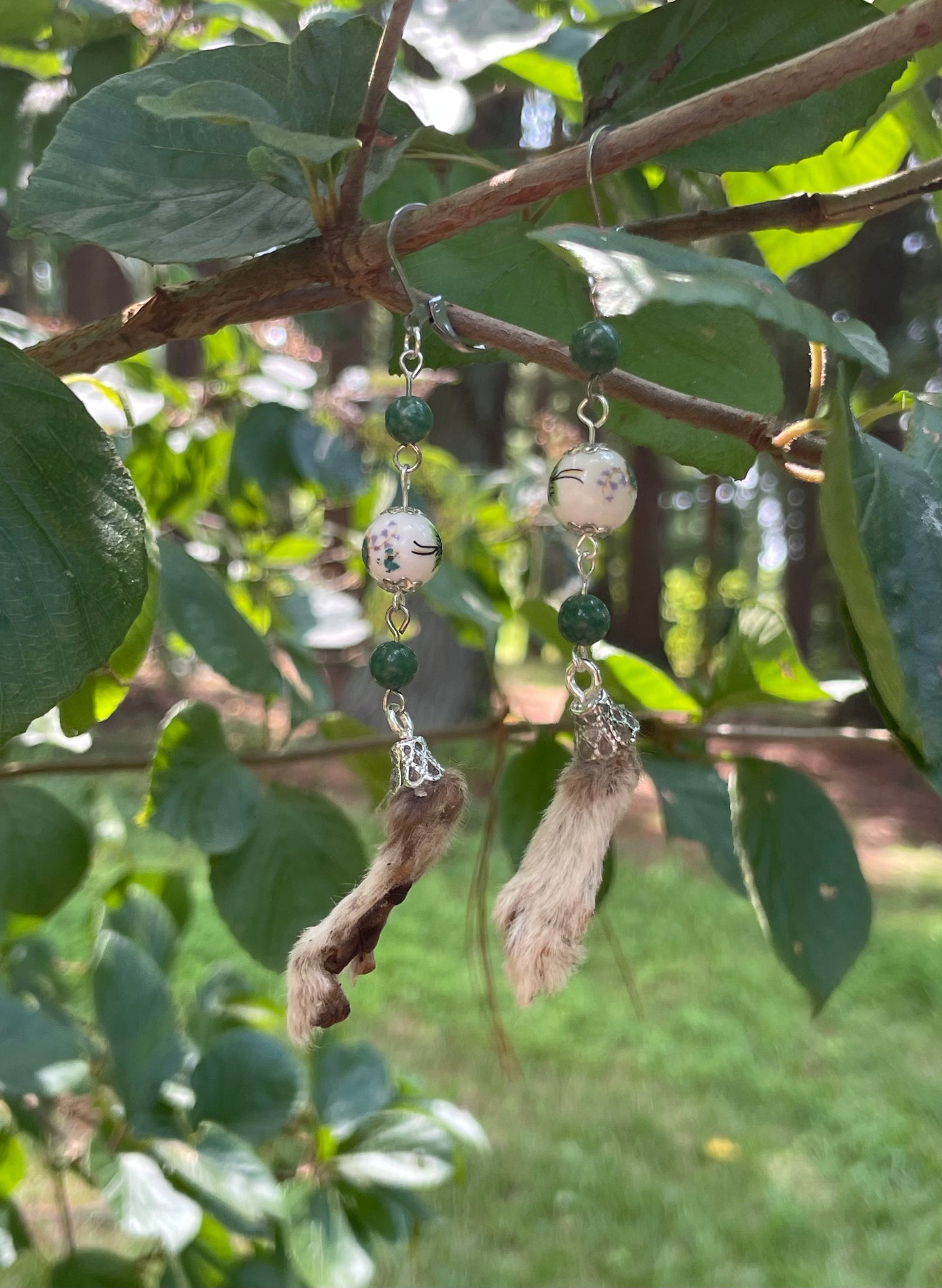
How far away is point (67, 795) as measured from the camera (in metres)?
1.27

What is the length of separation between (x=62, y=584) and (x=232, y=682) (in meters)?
0.27

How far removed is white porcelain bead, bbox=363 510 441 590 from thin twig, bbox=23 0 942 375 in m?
0.08

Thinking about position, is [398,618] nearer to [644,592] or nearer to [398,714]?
[398,714]

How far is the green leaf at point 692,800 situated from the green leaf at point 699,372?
0.67ft

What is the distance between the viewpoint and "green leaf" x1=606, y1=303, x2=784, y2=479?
34 centimetres

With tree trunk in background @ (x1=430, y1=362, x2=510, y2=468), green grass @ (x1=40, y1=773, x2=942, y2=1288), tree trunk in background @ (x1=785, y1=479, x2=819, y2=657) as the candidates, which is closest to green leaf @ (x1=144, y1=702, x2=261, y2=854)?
green grass @ (x1=40, y1=773, x2=942, y2=1288)

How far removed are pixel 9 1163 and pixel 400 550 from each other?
591 millimetres

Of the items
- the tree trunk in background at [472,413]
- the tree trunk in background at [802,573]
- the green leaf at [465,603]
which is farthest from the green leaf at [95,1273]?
the tree trunk in background at [802,573]

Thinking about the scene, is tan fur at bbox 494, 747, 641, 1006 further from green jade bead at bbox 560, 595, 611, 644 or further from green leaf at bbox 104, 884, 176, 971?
green leaf at bbox 104, 884, 176, 971

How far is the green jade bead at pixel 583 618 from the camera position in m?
0.34

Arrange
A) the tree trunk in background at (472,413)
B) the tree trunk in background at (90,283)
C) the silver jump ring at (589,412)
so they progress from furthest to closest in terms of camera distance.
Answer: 1. the tree trunk in background at (472,413)
2. the tree trunk in background at (90,283)
3. the silver jump ring at (589,412)

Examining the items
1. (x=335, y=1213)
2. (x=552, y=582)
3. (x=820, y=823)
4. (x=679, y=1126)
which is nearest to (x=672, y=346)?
(x=820, y=823)

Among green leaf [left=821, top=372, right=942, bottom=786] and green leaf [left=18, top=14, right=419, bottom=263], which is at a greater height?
green leaf [left=18, top=14, right=419, bottom=263]

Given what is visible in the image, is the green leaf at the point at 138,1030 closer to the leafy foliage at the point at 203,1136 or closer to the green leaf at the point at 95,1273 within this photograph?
the leafy foliage at the point at 203,1136
